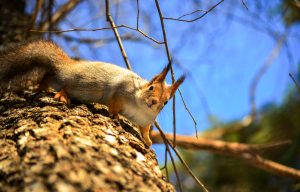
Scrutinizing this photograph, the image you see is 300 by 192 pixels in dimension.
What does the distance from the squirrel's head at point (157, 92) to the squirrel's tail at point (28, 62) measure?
511mm

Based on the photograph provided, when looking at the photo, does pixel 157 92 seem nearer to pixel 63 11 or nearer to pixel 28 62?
pixel 28 62

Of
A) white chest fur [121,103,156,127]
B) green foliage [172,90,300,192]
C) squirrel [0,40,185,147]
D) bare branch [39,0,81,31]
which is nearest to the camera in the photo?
squirrel [0,40,185,147]

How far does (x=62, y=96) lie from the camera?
7.89 feet

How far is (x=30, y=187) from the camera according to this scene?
1.33 meters

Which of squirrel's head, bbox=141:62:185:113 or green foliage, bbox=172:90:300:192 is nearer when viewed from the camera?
squirrel's head, bbox=141:62:185:113

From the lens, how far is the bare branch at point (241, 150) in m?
3.33

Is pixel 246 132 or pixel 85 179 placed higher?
pixel 246 132

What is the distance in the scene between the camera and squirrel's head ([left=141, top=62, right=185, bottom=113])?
2643 mm

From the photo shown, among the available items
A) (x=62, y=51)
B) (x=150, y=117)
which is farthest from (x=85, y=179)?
(x=62, y=51)

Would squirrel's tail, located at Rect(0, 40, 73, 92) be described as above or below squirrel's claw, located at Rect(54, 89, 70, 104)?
above

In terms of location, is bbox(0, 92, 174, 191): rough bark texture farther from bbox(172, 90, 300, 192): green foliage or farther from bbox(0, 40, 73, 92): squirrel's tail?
bbox(172, 90, 300, 192): green foliage

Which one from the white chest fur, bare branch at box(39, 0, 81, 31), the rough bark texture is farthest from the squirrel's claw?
bare branch at box(39, 0, 81, 31)

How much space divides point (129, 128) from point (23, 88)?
0.74 metres

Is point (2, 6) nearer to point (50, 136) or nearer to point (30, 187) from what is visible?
point (50, 136)
